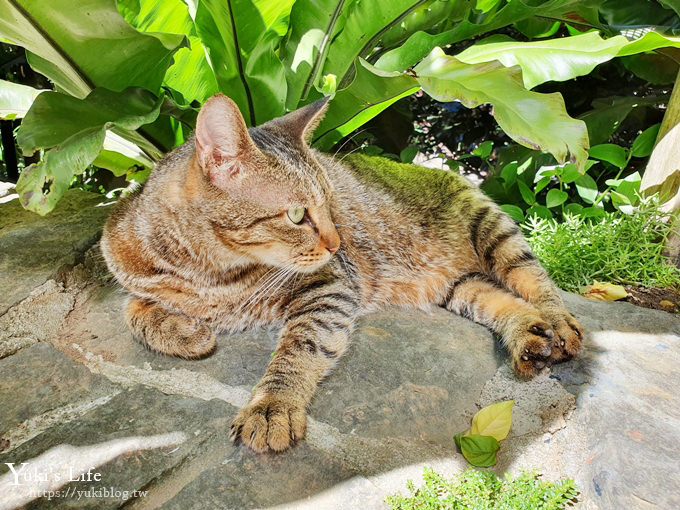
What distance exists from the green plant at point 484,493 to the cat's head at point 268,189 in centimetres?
89

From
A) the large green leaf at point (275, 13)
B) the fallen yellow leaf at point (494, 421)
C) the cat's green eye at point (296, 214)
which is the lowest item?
the fallen yellow leaf at point (494, 421)

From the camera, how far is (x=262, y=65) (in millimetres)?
2412

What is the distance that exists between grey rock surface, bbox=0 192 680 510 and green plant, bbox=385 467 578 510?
0.05 metres

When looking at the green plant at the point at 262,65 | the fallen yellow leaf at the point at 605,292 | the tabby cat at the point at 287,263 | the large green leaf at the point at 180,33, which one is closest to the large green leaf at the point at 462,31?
the green plant at the point at 262,65

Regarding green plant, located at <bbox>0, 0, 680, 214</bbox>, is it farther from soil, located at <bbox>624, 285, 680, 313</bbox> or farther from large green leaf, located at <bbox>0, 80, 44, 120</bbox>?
soil, located at <bbox>624, 285, 680, 313</bbox>

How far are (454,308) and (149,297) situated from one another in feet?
4.17

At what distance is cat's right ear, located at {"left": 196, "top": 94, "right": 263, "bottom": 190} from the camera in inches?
62.9

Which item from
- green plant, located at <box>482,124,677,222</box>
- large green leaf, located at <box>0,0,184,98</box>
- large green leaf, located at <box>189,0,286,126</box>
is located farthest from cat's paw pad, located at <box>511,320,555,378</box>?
large green leaf, located at <box>0,0,184,98</box>

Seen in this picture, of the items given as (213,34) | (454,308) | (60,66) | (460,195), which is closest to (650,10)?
(460,195)

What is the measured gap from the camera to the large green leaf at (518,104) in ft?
6.13

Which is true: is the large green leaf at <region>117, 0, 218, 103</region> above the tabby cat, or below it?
above

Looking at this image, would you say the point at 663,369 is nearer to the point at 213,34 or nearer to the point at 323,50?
the point at 323,50

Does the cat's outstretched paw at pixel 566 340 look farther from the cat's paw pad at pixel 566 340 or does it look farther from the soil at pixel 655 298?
the soil at pixel 655 298

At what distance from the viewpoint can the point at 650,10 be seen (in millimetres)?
3133
